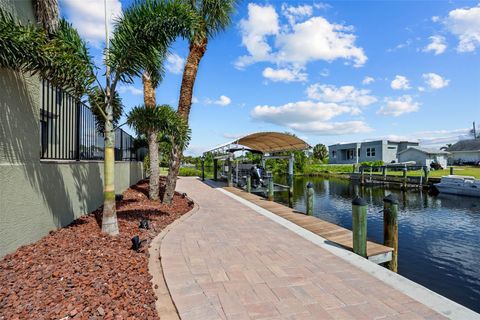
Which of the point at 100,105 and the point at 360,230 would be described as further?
the point at 100,105

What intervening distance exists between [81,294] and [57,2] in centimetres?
539

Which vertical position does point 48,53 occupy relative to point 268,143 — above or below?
above

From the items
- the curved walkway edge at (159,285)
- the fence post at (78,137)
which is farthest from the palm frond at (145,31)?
the curved walkway edge at (159,285)

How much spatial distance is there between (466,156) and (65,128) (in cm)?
6004

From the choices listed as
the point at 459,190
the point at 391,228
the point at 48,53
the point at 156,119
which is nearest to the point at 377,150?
the point at 459,190

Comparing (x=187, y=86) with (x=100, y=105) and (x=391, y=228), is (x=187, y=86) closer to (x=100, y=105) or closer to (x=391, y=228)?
(x=100, y=105)

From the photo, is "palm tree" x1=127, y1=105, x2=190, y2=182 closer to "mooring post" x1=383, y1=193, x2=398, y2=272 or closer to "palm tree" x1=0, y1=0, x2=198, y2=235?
"palm tree" x1=0, y1=0, x2=198, y2=235

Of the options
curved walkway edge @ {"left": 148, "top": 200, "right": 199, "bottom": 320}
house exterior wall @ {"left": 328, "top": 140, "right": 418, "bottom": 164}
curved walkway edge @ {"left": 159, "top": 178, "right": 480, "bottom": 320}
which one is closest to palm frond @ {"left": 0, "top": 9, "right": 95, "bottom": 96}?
curved walkway edge @ {"left": 148, "top": 200, "right": 199, "bottom": 320}

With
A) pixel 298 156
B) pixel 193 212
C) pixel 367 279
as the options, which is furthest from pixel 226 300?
pixel 298 156

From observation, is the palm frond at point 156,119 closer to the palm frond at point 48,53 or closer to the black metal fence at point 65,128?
the palm frond at point 48,53

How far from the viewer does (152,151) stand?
1016 centimetres

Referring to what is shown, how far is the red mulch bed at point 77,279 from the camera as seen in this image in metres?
2.77

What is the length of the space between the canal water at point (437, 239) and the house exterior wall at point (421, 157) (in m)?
23.4

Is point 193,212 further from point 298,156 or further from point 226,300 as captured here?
point 298,156
